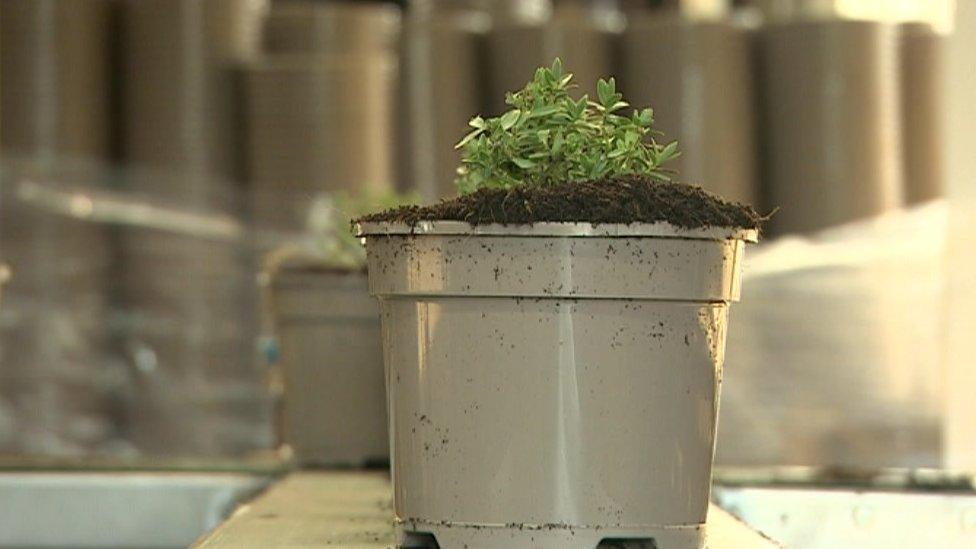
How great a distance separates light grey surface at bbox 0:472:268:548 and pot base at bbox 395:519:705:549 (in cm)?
125

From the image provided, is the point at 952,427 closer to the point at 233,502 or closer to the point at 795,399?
the point at 795,399

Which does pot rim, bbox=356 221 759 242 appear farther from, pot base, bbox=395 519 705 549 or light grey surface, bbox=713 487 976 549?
light grey surface, bbox=713 487 976 549

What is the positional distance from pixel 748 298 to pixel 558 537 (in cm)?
234

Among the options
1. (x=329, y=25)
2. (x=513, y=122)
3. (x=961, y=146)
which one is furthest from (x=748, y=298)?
(x=513, y=122)

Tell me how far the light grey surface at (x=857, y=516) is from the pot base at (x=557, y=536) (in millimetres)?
854

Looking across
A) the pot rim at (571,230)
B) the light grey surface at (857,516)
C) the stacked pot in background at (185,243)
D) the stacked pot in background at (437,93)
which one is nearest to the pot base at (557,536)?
the pot rim at (571,230)

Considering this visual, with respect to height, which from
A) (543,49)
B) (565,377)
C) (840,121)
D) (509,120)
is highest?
(543,49)

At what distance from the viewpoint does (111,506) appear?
2672 mm

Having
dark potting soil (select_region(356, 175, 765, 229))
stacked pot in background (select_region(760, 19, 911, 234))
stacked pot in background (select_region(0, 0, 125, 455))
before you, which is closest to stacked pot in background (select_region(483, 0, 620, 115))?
stacked pot in background (select_region(760, 19, 911, 234))

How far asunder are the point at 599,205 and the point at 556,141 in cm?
10

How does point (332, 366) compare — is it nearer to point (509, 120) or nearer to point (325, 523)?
point (325, 523)

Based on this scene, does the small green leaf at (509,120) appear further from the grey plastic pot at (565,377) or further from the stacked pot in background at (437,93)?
the stacked pot in background at (437,93)

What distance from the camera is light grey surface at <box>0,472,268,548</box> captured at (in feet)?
8.71

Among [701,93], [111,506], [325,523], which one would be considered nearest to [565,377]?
[325,523]
